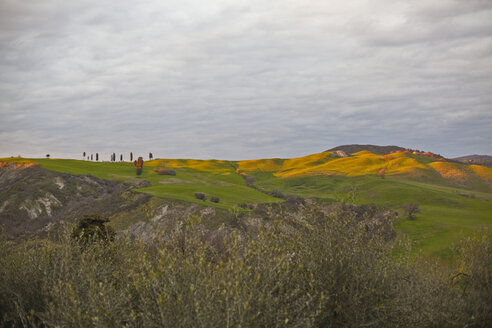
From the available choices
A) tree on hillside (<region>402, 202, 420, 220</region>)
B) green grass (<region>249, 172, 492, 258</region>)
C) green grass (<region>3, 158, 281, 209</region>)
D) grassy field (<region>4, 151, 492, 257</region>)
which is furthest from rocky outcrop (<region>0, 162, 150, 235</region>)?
tree on hillside (<region>402, 202, 420, 220</region>)

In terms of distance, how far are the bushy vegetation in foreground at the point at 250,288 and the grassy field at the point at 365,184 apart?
3.32m

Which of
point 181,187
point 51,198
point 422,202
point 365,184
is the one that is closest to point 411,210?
point 422,202

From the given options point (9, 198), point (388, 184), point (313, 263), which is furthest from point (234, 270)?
point (388, 184)

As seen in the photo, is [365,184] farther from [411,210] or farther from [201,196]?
[201,196]

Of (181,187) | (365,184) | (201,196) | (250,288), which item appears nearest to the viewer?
(250,288)

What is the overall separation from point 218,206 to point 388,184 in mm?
58165

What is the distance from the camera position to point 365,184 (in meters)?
105

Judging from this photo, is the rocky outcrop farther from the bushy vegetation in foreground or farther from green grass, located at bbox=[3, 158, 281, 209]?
the bushy vegetation in foreground

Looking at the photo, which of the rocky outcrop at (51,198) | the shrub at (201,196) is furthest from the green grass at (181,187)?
the rocky outcrop at (51,198)

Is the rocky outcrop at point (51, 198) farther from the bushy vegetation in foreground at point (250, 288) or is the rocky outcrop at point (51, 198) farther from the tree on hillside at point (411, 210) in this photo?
the tree on hillside at point (411, 210)

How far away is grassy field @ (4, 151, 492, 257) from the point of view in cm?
6162

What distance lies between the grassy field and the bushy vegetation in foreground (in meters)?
3.32

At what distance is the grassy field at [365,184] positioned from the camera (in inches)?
2426

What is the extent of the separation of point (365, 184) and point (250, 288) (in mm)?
100333
